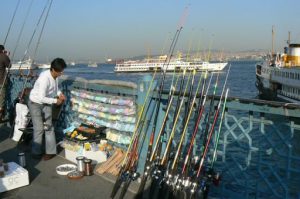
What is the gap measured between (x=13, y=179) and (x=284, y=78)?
33279mm

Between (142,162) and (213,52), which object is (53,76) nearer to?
(142,162)

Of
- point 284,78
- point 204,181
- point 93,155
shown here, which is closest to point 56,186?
point 93,155

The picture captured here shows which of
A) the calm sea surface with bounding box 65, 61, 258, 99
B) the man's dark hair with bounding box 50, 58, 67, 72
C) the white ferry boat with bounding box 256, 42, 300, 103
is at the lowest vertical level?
the calm sea surface with bounding box 65, 61, 258, 99

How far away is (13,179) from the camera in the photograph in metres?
4.55

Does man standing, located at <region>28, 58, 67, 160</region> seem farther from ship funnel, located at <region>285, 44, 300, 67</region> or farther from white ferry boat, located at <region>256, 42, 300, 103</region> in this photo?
ship funnel, located at <region>285, 44, 300, 67</region>

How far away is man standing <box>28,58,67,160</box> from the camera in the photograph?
A: 550 cm

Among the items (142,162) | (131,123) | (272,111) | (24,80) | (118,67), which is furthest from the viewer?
(118,67)

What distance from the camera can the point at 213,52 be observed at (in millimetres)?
5703

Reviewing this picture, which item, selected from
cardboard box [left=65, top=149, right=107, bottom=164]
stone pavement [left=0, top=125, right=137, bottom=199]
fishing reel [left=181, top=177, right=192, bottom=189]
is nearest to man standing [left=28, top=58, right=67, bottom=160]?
stone pavement [left=0, top=125, right=137, bottom=199]

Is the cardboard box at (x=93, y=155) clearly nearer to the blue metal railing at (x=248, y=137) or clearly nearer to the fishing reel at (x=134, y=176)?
the blue metal railing at (x=248, y=137)

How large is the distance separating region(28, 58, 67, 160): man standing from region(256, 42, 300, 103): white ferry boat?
28.3 metres

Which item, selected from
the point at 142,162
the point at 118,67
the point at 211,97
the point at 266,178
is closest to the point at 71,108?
the point at 142,162

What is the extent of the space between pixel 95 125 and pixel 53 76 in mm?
1101

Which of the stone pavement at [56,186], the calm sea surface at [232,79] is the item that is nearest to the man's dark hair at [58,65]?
the calm sea surface at [232,79]
